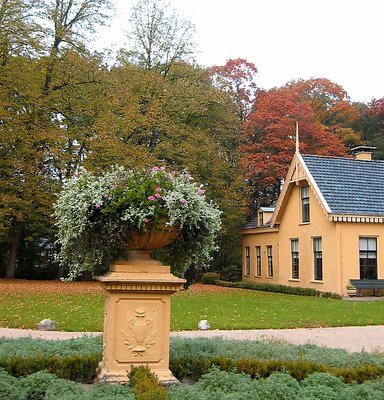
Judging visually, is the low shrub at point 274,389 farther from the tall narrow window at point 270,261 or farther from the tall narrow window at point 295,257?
the tall narrow window at point 270,261

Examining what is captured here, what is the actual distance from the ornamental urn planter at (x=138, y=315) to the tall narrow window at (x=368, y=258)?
19065 mm

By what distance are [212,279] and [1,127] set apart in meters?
16.4

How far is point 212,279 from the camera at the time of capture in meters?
33.6

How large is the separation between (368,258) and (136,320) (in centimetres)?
1964

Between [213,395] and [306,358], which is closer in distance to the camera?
[213,395]

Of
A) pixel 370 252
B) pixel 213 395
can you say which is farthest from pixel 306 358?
pixel 370 252

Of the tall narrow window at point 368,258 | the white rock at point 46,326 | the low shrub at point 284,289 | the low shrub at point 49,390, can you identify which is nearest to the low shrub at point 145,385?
the low shrub at point 49,390

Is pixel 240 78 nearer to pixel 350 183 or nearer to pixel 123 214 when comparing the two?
pixel 350 183

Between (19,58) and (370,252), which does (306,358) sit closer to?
(370,252)

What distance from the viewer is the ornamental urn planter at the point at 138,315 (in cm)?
607

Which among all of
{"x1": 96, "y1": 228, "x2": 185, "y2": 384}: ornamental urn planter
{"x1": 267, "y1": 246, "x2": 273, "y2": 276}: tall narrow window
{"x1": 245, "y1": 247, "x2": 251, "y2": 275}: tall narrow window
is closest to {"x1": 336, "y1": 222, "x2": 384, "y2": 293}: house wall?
{"x1": 267, "y1": 246, "x2": 273, "y2": 276}: tall narrow window

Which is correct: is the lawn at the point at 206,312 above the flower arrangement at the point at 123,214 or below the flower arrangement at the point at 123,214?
below

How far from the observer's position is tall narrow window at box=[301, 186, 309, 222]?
85.0 feet

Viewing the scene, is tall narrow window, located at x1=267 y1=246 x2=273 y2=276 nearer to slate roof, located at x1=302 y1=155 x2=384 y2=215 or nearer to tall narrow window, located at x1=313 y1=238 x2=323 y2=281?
tall narrow window, located at x1=313 y1=238 x2=323 y2=281
